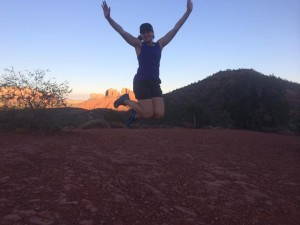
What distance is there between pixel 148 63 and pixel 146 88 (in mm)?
426

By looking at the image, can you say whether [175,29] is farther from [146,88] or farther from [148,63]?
[146,88]

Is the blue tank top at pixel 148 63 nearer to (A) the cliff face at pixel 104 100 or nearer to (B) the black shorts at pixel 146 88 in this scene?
(B) the black shorts at pixel 146 88

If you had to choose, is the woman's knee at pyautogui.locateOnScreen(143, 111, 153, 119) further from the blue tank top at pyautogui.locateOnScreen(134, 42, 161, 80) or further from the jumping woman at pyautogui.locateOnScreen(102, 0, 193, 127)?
the blue tank top at pyautogui.locateOnScreen(134, 42, 161, 80)

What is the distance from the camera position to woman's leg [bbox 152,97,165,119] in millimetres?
5705

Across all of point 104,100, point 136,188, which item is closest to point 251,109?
point 136,188

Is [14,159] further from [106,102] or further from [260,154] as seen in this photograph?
[106,102]

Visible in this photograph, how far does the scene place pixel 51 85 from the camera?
13797 mm

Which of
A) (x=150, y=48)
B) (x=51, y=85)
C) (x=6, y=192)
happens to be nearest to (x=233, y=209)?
(x=150, y=48)

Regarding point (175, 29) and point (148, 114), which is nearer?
point (148, 114)

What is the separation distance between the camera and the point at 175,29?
6.00m

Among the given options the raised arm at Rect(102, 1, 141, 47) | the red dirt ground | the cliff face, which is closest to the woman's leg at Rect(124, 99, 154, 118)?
the raised arm at Rect(102, 1, 141, 47)

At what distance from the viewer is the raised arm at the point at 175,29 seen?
594 centimetres

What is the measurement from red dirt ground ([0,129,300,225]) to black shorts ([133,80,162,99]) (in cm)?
148

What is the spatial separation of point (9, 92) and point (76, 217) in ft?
34.5
